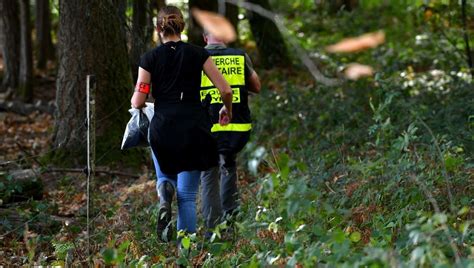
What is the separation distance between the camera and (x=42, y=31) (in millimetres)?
25688

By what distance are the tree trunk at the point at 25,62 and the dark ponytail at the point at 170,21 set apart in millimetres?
14663

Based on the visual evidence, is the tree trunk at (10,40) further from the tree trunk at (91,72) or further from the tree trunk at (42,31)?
the tree trunk at (91,72)

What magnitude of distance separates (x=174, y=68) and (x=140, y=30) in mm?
4831

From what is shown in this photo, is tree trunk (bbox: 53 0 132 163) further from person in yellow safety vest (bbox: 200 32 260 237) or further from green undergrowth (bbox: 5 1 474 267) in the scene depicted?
person in yellow safety vest (bbox: 200 32 260 237)

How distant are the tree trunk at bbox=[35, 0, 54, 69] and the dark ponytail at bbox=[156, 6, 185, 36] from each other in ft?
59.9

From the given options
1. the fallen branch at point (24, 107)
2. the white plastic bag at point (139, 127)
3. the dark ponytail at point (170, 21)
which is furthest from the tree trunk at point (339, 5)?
the dark ponytail at point (170, 21)

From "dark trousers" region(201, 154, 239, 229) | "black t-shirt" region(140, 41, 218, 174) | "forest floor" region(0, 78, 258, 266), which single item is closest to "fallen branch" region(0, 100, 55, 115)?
"forest floor" region(0, 78, 258, 266)

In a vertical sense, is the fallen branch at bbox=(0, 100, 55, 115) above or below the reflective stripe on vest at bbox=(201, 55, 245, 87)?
below

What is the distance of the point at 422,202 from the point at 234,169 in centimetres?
217

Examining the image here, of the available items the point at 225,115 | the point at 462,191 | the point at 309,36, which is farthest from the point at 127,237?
the point at 309,36

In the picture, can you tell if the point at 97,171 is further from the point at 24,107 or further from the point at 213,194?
the point at 24,107

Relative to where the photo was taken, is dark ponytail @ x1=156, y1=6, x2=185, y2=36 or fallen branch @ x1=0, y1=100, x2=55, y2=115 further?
fallen branch @ x1=0, y1=100, x2=55, y2=115

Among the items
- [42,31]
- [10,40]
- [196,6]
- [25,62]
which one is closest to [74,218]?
[196,6]

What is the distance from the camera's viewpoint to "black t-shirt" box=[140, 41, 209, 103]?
23.0ft
